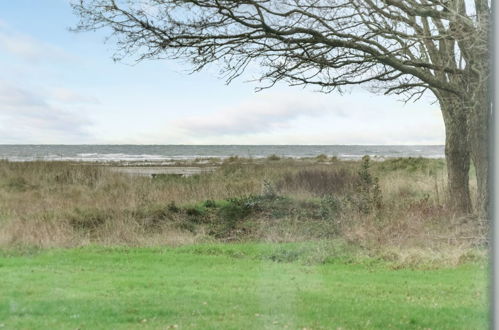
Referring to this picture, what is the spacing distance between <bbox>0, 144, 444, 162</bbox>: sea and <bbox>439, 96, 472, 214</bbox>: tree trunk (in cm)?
19

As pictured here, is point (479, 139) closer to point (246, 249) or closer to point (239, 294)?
point (246, 249)

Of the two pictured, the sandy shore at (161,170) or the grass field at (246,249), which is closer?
the grass field at (246,249)

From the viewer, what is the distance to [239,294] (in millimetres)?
1277

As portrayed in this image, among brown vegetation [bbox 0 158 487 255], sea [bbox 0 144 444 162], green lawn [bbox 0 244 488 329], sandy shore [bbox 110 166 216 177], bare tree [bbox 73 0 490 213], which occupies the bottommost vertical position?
green lawn [bbox 0 244 488 329]

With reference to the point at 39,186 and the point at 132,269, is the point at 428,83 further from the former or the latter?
the point at 39,186

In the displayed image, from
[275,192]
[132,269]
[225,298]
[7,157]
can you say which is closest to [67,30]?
[7,157]

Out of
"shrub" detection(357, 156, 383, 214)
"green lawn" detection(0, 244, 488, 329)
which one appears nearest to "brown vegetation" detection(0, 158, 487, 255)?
"shrub" detection(357, 156, 383, 214)

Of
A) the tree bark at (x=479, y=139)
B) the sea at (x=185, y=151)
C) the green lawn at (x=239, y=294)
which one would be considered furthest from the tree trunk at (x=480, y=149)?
the green lawn at (x=239, y=294)

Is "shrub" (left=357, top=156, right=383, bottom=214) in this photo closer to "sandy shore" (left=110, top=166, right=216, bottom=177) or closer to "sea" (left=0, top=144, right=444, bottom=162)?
"sea" (left=0, top=144, right=444, bottom=162)

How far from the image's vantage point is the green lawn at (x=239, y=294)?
1161mm

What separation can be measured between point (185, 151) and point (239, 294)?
0.54 meters

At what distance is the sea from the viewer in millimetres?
1450

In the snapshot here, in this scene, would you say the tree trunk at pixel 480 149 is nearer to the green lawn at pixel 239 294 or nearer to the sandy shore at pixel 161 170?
the green lawn at pixel 239 294

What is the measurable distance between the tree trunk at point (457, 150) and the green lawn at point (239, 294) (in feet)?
1.80
